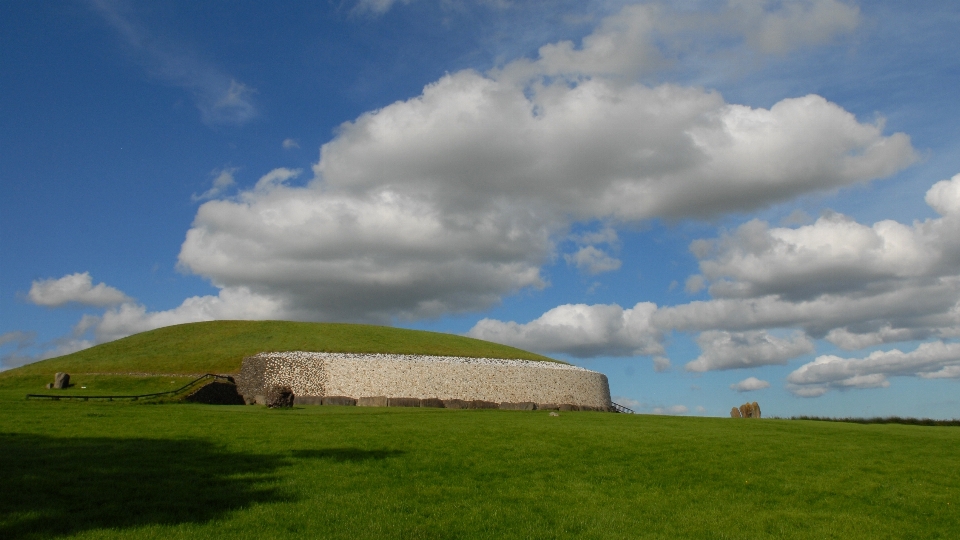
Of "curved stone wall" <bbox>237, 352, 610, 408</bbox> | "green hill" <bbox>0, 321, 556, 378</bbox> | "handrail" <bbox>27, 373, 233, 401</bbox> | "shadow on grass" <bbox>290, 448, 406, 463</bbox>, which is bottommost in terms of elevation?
"shadow on grass" <bbox>290, 448, 406, 463</bbox>

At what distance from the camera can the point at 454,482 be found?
48.0 ft

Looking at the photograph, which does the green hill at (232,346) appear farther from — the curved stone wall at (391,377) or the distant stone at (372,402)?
the distant stone at (372,402)

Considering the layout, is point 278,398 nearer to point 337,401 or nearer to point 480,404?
point 337,401

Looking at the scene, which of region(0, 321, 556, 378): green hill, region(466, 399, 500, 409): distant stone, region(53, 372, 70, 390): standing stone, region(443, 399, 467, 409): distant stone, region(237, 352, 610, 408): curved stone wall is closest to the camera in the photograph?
region(443, 399, 467, 409): distant stone

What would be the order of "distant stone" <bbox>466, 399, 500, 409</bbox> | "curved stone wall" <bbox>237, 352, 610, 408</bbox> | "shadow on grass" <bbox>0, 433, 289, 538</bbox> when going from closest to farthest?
1. "shadow on grass" <bbox>0, 433, 289, 538</bbox>
2. "distant stone" <bbox>466, 399, 500, 409</bbox>
3. "curved stone wall" <bbox>237, 352, 610, 408</bbox>

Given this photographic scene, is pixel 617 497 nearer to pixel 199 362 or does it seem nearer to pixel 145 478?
pixel 145 478

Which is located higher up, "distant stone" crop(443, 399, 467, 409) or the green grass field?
"distant stone" crop(443, 399, 467, 409)

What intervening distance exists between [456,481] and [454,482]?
12 centimetres

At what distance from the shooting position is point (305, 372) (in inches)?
1886

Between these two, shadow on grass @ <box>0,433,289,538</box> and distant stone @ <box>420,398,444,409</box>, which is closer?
shadow on grass @ <box>0,433,289,538</box>

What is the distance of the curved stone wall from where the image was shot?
1866 inches

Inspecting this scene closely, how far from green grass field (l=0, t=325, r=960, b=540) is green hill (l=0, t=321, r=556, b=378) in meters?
28.0

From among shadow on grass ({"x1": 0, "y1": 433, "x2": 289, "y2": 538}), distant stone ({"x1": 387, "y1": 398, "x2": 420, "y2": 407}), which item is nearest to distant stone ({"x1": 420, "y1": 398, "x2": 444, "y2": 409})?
distant stone ({"x1": 387, "y1": 398, "x2": 420, "y2": 407})

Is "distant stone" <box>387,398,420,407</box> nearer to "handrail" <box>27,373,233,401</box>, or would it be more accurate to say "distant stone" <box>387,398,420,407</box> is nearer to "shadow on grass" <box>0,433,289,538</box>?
"handrail" <box>27,373,233,401</box>
